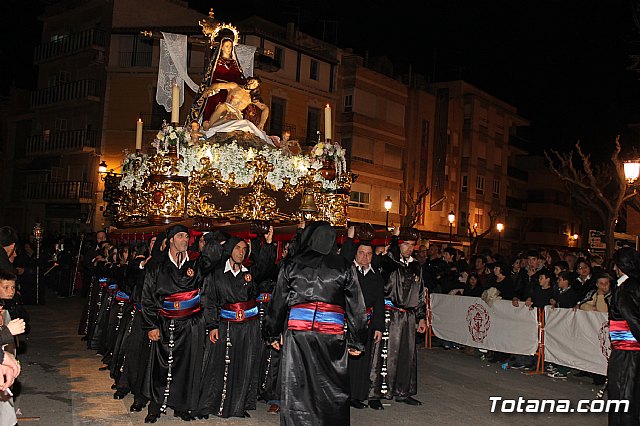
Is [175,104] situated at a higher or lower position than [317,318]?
higher

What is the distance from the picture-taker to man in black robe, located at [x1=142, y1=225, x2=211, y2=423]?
21.5ft

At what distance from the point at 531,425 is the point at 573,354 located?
3262 mm

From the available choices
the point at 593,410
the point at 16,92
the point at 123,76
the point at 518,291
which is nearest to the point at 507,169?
the point at 123,76

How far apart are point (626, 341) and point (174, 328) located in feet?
14.6

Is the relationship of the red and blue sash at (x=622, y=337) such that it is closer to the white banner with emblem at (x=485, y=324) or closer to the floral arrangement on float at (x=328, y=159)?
the white banner with emblem at (x=485, y=324)

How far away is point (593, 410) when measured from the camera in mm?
7562

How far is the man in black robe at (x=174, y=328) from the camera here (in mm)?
→ 6566

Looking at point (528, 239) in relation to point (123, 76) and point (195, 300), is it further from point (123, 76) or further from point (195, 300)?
point (195, 300)

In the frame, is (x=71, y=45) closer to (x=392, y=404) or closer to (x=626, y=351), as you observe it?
(x=392, y=404)

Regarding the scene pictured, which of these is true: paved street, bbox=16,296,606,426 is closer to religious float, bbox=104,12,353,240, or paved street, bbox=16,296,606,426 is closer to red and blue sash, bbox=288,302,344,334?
red and blue sash, bbox=288,302,344,334

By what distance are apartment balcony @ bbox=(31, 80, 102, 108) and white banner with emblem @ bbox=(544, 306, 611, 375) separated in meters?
26.1

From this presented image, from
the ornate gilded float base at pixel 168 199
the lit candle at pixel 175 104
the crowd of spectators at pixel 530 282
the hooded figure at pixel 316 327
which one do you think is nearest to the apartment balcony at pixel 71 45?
the crowd of spectators at pixel 530 282

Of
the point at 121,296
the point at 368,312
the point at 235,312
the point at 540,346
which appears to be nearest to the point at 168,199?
the point at 121,296

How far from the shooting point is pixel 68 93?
105ft
